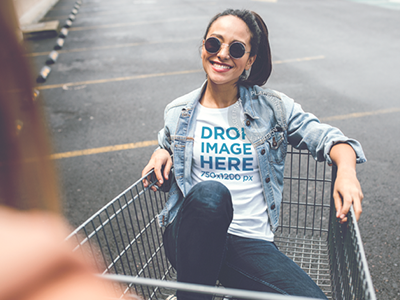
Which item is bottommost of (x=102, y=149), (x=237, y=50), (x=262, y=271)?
(x=102, y=149)

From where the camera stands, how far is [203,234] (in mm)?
1533

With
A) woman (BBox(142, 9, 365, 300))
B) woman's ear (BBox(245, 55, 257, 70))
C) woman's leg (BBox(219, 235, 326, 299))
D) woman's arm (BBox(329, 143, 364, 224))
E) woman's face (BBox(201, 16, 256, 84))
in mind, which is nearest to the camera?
woman's arm (BBox(329, 143, 364, 224))

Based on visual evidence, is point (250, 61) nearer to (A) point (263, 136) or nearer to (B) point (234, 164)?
(A) point (263, 136)

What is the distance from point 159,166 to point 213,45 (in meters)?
0.71

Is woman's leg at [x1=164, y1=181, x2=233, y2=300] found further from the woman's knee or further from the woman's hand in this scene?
the woman's hand

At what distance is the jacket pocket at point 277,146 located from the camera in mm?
1975

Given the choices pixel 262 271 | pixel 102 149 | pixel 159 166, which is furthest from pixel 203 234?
pixel 102 149

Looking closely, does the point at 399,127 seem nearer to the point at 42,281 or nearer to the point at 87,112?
the point at 87,112

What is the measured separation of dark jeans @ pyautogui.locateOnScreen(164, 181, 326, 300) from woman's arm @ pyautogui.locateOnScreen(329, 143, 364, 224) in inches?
13.8

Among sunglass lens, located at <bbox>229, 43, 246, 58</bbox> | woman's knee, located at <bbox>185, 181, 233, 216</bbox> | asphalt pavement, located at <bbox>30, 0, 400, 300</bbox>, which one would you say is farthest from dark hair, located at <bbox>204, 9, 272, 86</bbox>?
asphalt pavement, located at <bbox>30, 0, 400, 300</bbox>

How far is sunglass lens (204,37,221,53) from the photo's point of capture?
1.92 m

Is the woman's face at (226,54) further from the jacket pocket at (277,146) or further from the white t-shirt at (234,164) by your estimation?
the jacket pocket at (277,146)

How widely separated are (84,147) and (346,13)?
9451 mm

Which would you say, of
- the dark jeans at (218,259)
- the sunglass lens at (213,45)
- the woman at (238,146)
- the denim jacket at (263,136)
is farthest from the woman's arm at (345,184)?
the sunglass lens at (213,45)
